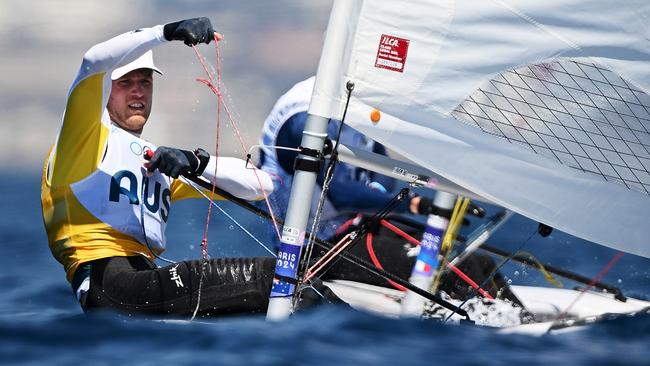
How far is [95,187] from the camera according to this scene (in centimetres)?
347

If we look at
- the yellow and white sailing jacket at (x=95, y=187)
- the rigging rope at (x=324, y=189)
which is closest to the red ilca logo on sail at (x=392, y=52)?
the rigging rope at (x=324, y=189)

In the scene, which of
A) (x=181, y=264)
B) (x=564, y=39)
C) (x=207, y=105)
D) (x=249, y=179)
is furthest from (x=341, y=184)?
(x=207, y=105)

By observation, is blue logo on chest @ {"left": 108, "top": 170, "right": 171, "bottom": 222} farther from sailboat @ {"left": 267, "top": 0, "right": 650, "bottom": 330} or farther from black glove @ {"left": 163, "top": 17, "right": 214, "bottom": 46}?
sailboat @ {"left": 267, "top": 0, "right": 650, "bottom": 330}

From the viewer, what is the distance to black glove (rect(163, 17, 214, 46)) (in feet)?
10.2

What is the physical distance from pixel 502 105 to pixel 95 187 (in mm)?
1283

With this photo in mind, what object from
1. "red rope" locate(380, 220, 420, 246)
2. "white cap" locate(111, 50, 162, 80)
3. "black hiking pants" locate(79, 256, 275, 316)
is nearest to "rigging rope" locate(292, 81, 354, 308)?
"black hiking pants" locate(79, 256, 275, 316)

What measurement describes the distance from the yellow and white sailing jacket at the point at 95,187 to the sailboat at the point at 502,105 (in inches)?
26.0

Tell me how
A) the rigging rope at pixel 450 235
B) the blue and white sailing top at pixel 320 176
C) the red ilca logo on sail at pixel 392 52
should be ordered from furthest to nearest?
the blue and white sailing top at pixel 320 176 < the rigging rope at pixel 450 235 < the red ilca logo on sail at pixel 392 52

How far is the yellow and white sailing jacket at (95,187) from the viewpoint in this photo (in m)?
3.44

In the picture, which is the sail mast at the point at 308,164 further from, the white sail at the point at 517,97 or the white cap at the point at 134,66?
the white cap at the point at 134,66

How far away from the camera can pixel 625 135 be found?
3295 mm

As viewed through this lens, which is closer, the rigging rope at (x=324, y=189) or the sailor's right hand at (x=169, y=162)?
the rigging rope at (x=324, y=189)

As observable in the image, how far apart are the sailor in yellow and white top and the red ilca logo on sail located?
52 centimetres

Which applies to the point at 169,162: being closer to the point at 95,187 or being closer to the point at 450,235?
the point at 95,187
